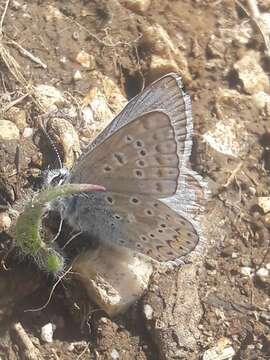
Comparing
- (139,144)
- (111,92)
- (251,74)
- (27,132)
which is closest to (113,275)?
(139,144)

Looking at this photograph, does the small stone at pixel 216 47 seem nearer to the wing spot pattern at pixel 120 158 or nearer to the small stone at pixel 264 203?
the small stone at pixel 264 203

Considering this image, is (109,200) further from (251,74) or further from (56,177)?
(251,74)

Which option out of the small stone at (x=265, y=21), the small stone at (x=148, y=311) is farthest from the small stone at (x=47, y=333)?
the small stone at (x=265, y=21)

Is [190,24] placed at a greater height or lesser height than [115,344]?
greater

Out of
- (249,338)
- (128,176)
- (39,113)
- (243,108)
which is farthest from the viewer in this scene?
(243,108)

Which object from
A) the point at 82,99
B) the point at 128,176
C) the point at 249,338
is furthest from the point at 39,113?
the point at 249,338

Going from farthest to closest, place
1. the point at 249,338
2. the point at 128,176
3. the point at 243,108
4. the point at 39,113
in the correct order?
1. the point at 243,108
2. the point at 39,113
3. the point at 249,338
4. the point at 128,176

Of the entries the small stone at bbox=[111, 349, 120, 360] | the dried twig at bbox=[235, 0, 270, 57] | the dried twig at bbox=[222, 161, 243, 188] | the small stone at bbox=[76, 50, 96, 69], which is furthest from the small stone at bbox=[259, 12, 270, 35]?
the small stone at bbox=[111, 349, 120, 360]

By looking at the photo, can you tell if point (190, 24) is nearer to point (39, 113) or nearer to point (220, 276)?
point (39, 113)
